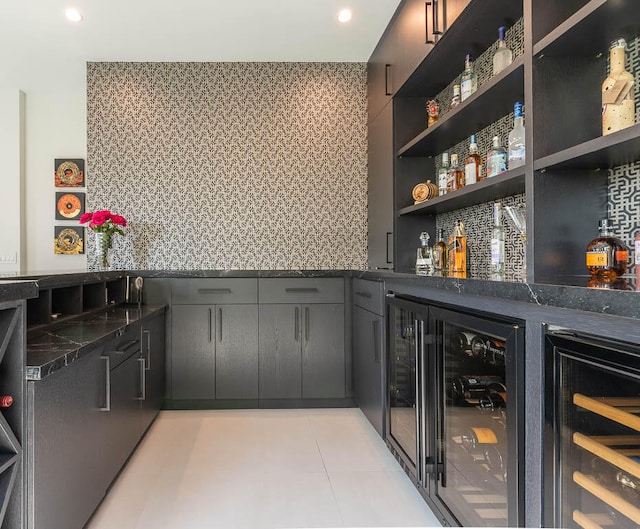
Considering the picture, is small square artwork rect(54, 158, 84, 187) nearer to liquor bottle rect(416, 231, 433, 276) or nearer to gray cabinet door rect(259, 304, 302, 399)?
gray cabinet door rect(259, 304, 302, 399)

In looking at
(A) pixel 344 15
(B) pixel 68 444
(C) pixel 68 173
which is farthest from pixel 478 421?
(C) pixel 68 173

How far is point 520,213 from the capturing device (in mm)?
2043

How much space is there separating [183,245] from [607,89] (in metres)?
3.04

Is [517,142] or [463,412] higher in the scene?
[517,142]

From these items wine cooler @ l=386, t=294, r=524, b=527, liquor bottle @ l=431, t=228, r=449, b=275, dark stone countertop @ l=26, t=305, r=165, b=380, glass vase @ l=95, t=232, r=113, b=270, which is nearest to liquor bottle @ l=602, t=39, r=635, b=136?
wine cooler @ l=386, t=294, r=524, b=527

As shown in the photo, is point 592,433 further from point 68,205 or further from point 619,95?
point 68,205

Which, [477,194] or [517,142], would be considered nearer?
[517,142]

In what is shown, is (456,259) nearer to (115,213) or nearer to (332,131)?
(332,131)

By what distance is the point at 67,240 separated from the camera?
4.66 m

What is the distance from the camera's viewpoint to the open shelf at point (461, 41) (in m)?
1.98

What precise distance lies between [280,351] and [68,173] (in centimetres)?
287

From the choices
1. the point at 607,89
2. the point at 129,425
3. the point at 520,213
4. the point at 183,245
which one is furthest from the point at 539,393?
the point at 183,245

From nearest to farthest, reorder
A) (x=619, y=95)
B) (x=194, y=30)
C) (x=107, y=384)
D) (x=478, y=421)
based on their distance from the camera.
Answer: (x=619, y=95)
(x=478, y=421)
(x=107, y=384)
(x=194, y=30)

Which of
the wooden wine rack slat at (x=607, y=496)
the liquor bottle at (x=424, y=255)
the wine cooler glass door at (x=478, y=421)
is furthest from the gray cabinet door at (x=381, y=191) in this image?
the wooden wine rack slat at (x=607, y=496)
